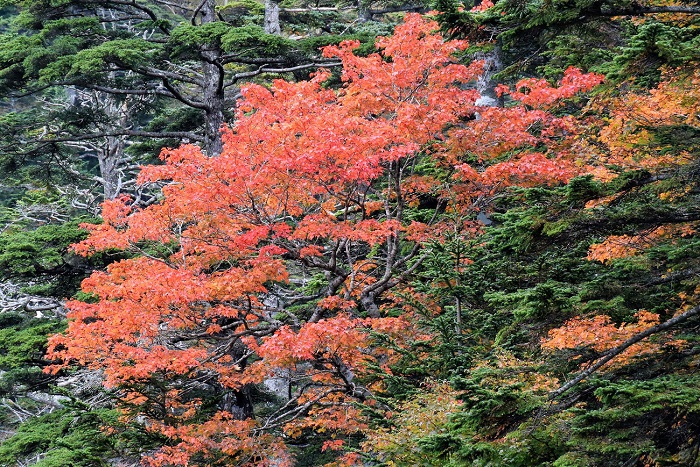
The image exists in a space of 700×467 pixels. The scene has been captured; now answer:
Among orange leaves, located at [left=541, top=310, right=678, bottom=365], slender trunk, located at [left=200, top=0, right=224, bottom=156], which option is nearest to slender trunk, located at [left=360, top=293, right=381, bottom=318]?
orange leaves, located at [left=541, top=310, right=678, bottom=365]

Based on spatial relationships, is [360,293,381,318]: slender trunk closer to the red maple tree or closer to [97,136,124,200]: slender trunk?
the red maple tree

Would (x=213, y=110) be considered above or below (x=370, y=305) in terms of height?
above

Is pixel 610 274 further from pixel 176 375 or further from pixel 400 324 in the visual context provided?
pixel 176 375

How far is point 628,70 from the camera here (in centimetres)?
458

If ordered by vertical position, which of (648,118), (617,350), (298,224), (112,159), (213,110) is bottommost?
(112,159)

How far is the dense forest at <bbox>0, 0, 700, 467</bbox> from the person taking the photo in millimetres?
4793

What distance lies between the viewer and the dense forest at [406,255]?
4.79m

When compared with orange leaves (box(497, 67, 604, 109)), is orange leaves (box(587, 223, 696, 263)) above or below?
below

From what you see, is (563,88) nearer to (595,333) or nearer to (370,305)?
(370,305)

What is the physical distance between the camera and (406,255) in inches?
476

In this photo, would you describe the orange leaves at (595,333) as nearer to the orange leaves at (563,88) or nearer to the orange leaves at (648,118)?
the orange leaves at (648,118)

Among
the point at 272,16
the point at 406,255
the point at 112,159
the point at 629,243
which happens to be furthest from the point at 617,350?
the point at 112,159

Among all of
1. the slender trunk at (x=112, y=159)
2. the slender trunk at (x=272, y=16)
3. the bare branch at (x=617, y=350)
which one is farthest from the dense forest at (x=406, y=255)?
the slender trunk at (x=272, y=16)

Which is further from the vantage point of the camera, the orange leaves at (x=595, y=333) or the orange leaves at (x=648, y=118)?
the orange leaves at (x=648, y=118)
